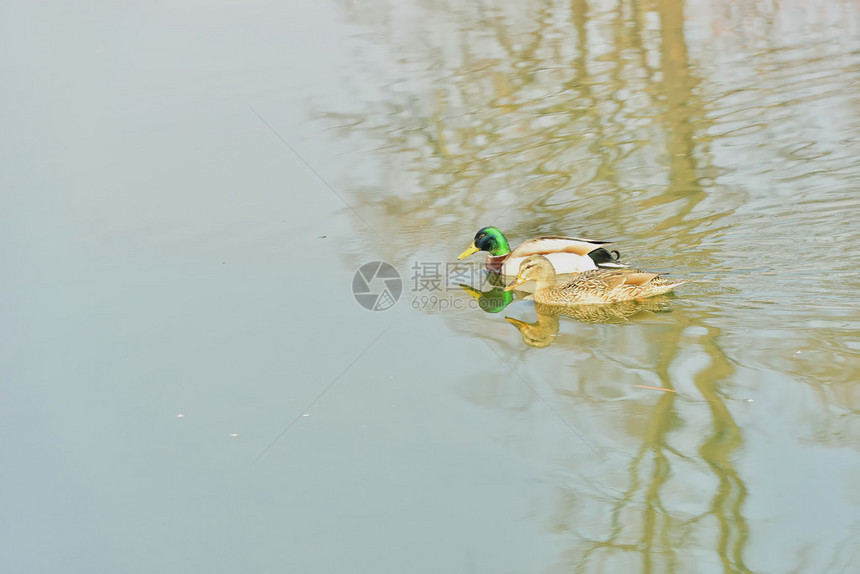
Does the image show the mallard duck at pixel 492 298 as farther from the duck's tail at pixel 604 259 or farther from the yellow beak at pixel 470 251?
the duck's tail at pixel 604 259

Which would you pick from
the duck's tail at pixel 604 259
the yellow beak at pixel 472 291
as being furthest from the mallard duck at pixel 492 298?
the duck's tail at pixel 604 259

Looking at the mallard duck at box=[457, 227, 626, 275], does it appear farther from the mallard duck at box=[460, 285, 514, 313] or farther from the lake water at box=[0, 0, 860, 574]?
the lake water at box=[0, 0, 860, 574]

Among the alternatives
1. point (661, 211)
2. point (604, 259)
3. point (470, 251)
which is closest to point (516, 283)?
point (470, 251)

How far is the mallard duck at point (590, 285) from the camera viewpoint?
630 cm

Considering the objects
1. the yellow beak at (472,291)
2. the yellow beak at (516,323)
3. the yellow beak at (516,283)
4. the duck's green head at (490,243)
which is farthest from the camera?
the duck's green head at (490,243)

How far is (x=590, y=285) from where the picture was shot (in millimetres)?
6461

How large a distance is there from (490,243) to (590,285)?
852 millimetres

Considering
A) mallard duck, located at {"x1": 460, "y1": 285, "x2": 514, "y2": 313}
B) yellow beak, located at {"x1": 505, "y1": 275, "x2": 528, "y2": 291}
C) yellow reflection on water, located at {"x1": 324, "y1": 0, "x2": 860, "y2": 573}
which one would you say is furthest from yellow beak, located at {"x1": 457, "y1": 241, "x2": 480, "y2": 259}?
yellow beak, located at {"x1": 505, "y1": 275, "x2": 528, "y2": 291}

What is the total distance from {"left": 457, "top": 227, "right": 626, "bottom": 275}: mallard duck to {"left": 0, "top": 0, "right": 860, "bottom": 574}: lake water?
0.29 metres

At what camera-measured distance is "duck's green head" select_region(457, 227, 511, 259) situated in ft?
22.7

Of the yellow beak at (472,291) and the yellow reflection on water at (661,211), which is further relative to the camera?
the yellow beak at (472,291)

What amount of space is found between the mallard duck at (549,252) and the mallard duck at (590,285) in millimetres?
119

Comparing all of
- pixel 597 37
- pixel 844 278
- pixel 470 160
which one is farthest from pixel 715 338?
pixel 597 37

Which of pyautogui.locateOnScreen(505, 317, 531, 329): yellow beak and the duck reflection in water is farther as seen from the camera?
pyautogui.locateOnScreen(505, 317, 531, 329): yellow beak
